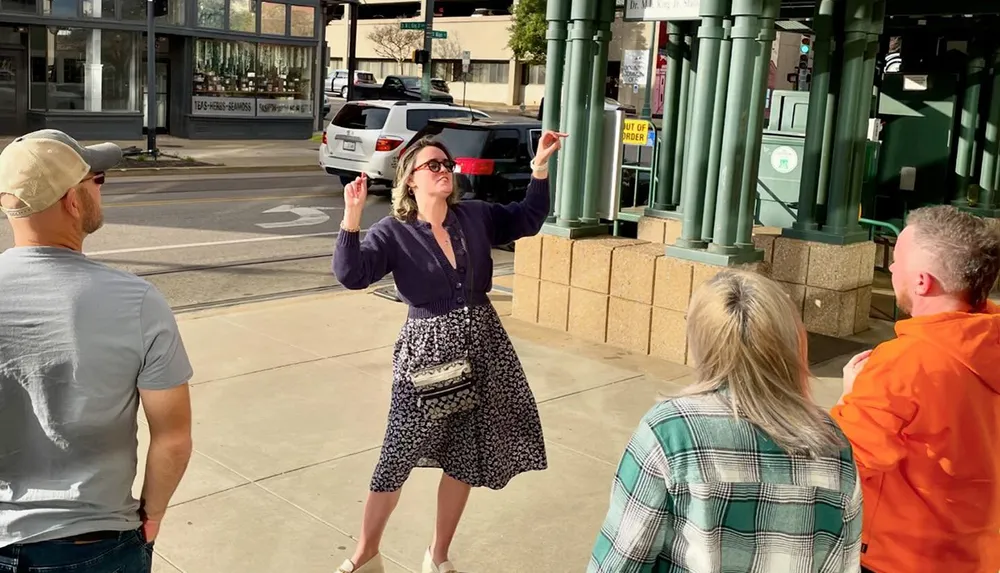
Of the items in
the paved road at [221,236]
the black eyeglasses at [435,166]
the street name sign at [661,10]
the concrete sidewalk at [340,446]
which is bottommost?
the concrete sidewalk at [340,446]

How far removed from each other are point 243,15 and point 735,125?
21.8 meters

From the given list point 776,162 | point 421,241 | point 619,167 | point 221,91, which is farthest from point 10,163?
point 221,91

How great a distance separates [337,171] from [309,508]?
1324cm

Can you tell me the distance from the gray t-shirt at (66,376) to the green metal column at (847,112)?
6.74 meters

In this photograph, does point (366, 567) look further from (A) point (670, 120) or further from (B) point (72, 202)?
(A) point (670, 120)

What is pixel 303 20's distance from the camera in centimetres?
2794

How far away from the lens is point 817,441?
2154mm

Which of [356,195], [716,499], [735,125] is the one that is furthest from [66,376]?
[735,125]

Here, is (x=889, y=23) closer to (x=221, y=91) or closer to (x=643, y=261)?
(x=643, y=261)

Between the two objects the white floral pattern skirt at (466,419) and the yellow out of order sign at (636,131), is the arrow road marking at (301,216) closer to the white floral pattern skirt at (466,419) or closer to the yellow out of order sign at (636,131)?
the yellow out of order sign at (636,131)

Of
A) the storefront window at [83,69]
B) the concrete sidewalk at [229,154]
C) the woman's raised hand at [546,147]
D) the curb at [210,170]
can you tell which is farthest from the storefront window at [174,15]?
the woman's raised hand at [546,147]

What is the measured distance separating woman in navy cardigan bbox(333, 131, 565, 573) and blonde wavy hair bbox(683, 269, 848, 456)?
1894 mm

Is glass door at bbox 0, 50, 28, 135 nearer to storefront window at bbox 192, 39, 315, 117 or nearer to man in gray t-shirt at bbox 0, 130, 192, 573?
storefront window at bbox 192, 39, 315, 117

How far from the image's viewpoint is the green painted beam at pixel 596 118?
329 inches
